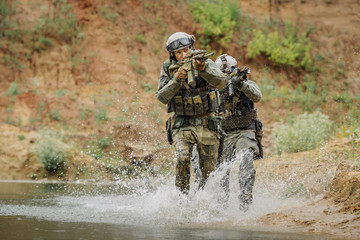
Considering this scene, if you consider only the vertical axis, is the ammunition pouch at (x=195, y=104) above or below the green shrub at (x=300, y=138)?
below

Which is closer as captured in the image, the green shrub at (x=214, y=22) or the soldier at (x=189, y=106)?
the soldier at (x=189, y=106)

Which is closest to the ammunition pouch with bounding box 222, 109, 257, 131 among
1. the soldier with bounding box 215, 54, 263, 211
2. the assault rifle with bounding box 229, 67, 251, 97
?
the soldier with bounding box 215, 54, 263, 211

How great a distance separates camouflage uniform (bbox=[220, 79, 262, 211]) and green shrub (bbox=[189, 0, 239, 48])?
48.3 feet

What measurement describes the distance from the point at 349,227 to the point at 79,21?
17035mm

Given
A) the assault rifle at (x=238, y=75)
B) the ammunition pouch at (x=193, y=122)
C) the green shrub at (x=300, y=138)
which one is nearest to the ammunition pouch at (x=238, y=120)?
the assault rifle at (x=238, y=75)

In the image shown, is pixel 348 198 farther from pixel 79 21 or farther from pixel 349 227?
pixel 79 21

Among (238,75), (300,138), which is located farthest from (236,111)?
(300,138)

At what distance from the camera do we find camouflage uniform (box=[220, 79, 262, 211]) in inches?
243

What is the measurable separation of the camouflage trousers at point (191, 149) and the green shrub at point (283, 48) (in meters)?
16.2

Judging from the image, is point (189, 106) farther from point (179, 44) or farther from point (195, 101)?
point (179, 44)

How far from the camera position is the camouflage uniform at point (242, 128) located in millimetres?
6164

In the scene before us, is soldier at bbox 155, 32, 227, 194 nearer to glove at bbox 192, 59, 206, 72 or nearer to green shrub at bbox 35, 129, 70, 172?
glove at bbox 192, 59, 206, 72

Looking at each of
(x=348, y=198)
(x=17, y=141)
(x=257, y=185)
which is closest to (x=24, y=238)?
(x=348, y=198)

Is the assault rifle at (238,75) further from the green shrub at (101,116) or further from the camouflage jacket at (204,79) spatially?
the green shrub at (101,116)
